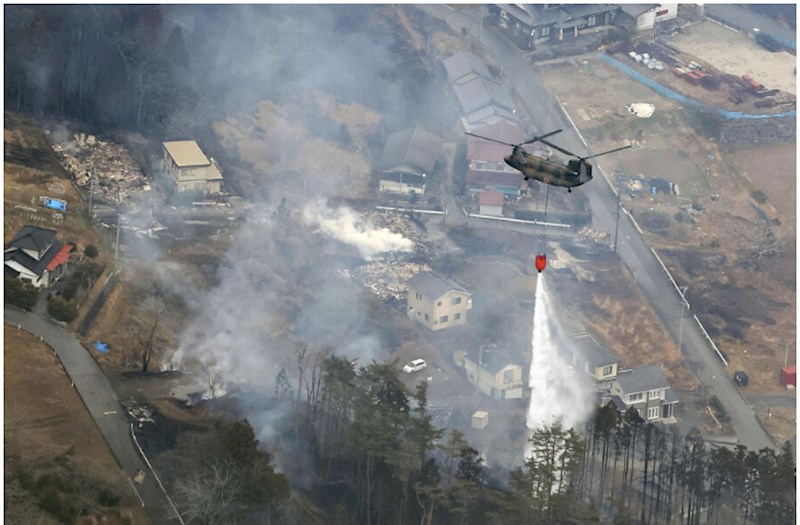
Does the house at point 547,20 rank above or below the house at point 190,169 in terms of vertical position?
above

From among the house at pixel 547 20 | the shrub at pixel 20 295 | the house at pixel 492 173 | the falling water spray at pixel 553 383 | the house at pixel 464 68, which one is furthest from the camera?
the house at pixel 547 20

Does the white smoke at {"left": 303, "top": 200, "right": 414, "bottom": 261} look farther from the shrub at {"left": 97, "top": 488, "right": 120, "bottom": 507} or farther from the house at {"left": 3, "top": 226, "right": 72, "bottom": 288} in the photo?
the shrub at {"left": 97, "top": 488, "right": 120, "bottom": 507}

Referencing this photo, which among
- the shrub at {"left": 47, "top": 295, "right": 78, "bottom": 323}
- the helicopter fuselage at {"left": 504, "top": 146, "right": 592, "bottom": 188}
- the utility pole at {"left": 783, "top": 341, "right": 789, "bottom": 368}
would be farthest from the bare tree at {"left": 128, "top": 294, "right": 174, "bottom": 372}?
the utility pole at {"left": 783, "top": 341, "right": 789, "bottom": 368}

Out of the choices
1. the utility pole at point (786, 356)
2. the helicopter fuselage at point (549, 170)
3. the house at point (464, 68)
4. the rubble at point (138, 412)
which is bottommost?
the utility pole at point (786, 356)

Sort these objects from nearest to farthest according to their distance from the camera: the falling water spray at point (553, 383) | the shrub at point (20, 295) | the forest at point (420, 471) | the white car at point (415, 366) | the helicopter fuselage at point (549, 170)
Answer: the helicopter fuselage at point (549, 170)
the forest at point (420, 471)
the shrub at point (20, 295)
the falling water spray at point (553, 383)
the white car at point (415, 366)

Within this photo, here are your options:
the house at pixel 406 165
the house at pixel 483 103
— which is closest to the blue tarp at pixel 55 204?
the house at pixel 406 165

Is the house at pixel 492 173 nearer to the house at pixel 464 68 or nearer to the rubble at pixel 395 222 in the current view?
the rubble at pixel 395 222

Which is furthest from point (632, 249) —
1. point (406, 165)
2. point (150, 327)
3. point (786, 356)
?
point (150, 327)
